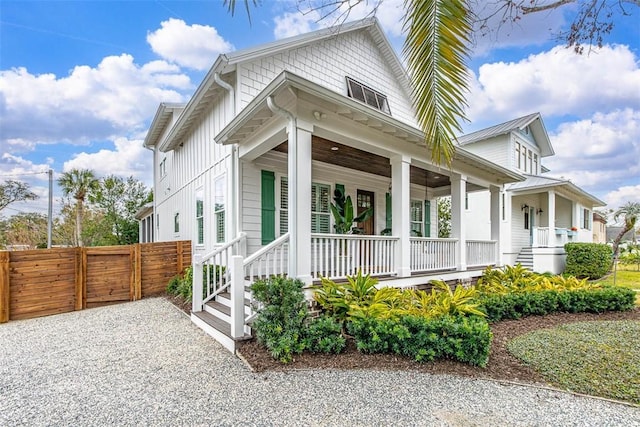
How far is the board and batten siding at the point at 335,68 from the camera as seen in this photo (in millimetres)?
7746

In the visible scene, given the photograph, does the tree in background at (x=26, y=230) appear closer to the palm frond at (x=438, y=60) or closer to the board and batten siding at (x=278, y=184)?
the board and batten siding at (x=278, y=184)

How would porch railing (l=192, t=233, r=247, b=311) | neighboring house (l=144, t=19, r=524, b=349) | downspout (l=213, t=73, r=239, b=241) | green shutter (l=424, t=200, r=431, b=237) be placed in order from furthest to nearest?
green shutter (l=424, t=200, r=431, b=237), downspout (l=213, t=73, r=239, b=241), porch railing (l=192, t=233, r=247, b=311), neighboring house (l=144, t=19, r=524, b=349)

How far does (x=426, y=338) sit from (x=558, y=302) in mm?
5034

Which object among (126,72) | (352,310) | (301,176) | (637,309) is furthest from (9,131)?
(637,309)

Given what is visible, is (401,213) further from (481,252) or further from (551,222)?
(551,222)

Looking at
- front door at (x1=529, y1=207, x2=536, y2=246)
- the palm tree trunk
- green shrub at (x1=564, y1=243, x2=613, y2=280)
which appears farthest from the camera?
the palm tree trunk

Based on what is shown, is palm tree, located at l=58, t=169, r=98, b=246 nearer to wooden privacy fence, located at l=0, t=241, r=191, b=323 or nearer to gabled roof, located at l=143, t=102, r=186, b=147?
gabled roof, located at l=143, t=102, r=186, b=147

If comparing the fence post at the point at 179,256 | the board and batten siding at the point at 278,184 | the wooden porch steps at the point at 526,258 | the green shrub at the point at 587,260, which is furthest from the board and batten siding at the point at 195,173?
the green shrub at the point at 587,260

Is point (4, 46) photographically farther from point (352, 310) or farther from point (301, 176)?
point (352, 310)

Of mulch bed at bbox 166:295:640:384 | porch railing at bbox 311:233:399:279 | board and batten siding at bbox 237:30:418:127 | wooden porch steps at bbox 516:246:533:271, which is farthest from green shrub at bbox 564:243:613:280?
mulch bed at bbox 166:295:640:384

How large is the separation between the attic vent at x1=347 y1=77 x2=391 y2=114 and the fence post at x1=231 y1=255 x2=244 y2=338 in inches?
282

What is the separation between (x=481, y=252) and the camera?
9945 millimetres

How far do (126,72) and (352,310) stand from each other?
48.3 ft

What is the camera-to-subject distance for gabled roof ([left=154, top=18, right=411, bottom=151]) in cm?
725
